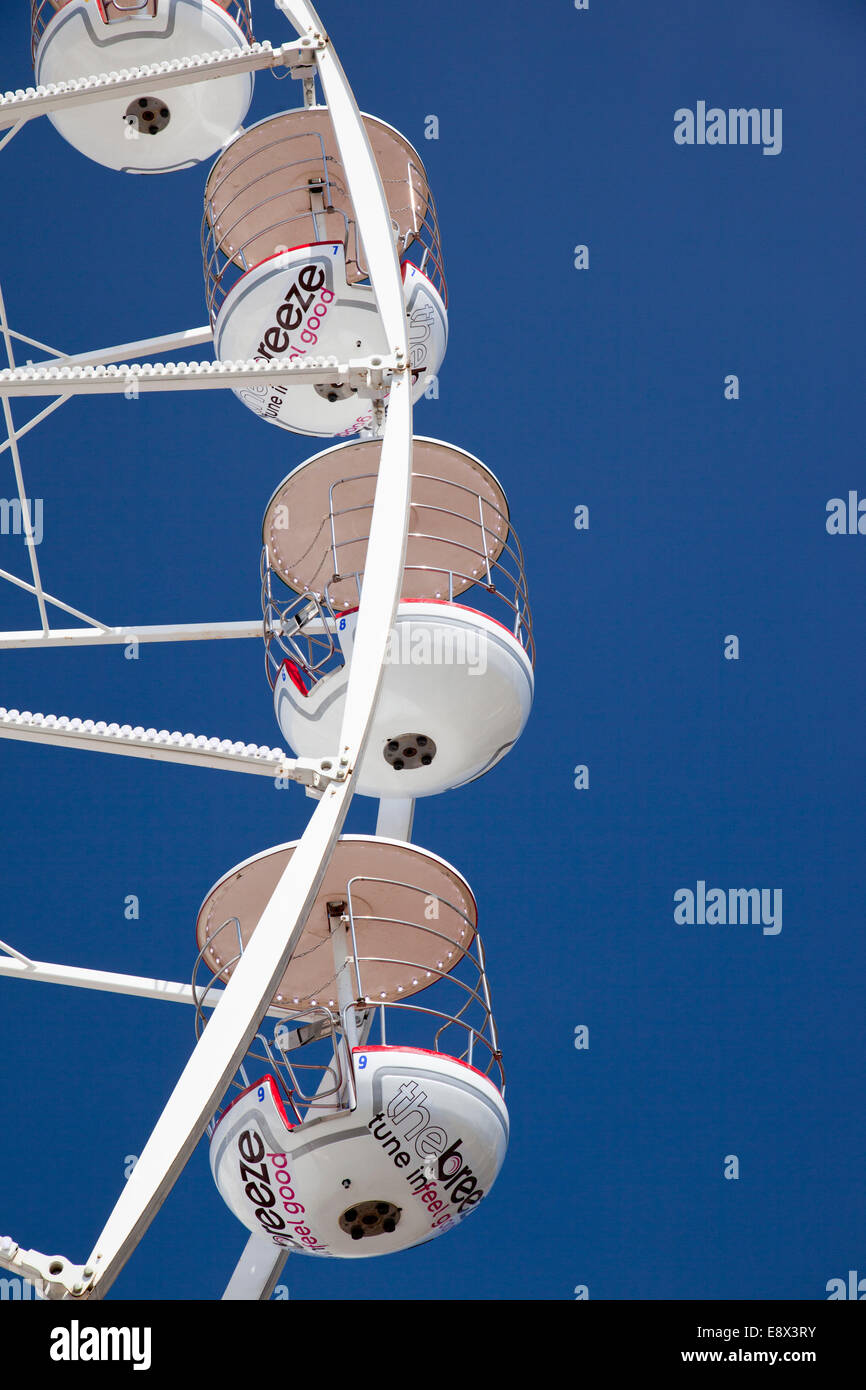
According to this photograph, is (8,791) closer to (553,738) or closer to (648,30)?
(553,738)

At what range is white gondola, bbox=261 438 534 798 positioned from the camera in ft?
21.4

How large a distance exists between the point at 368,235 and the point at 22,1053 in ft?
21.5

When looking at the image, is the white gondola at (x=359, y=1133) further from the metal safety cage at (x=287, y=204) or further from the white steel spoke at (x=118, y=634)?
the metal safety cage at (x=287, y=204)

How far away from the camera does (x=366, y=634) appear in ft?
18.8

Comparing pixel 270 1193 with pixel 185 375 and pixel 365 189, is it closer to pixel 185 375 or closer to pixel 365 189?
pixel 185 375

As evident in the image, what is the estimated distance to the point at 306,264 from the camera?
789 cm

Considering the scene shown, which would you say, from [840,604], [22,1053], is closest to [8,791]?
[22,1053]

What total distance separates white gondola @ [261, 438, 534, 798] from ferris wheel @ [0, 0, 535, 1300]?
13 mm

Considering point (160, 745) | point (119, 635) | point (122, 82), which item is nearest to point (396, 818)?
point (119, 635)

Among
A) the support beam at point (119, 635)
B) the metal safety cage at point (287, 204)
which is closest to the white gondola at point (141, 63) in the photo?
the metal safety cage at point (287, 204)

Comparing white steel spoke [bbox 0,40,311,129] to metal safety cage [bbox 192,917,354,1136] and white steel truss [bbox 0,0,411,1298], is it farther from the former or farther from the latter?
metal safety cage [bbox 192,917,354,1136]

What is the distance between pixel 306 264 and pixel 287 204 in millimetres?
1285

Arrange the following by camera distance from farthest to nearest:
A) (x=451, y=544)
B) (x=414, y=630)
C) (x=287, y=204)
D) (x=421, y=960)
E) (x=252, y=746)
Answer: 1. (x=287, y=204)
2. (x=451, y=544)
3. (x=421, y=960)
4. (x=414, y=630)
5. (x=252, y=746)

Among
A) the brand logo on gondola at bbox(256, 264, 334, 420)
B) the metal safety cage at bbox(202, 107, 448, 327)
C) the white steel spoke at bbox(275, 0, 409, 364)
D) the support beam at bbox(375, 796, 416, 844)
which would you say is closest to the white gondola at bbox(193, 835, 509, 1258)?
the support beam at bbox(375, 796, 416, 844)
